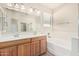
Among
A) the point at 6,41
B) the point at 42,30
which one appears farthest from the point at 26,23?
the point at 6,41

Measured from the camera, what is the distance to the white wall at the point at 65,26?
1613 mm

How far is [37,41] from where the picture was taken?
5.59 feet

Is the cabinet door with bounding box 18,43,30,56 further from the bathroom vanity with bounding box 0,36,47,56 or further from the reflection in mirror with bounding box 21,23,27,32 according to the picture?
the reflection in mirror with bounding box 21,23,27,32

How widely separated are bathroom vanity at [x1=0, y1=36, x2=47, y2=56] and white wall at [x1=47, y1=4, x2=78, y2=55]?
0.66ft

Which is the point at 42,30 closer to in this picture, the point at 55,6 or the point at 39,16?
the point at 39,16

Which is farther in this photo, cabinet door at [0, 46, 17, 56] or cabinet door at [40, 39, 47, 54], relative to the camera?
cabinet door at [40, 39, 47, 54]

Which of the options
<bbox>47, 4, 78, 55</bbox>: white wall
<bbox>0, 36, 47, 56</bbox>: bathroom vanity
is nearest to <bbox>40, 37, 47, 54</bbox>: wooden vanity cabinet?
<bbox>0, 36, 47, 56</bbox>: bathroom vanity

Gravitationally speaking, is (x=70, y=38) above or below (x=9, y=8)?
below

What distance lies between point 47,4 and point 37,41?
61 centimetres

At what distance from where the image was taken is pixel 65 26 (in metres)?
1.64

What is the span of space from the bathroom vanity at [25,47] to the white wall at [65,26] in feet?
0.66

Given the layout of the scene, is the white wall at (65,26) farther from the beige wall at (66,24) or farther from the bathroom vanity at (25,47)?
the bathroom vanity at (25,47)

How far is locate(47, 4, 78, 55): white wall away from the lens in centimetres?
161

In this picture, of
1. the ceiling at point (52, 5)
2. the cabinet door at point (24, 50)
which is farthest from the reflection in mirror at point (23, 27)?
the ceiling at point (52, 5)
